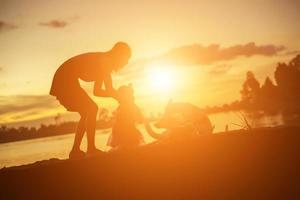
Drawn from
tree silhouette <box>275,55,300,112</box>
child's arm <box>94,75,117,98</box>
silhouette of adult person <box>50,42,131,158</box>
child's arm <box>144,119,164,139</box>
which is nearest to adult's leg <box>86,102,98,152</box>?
silhouette of adult person <box>50,42,131,158</box>

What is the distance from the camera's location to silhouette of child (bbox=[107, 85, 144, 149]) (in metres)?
9.16

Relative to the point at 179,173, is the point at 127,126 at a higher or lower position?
higher

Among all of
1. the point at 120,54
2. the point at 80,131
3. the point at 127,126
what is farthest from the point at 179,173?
the point at 127,126

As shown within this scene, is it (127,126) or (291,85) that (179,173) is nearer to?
(127,126)

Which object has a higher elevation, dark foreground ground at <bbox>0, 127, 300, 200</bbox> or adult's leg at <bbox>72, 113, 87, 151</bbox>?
adult's leg at <bbox>72, 113, 87, 151</bbox>

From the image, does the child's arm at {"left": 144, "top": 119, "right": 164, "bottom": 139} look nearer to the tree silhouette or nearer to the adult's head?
the adult's head

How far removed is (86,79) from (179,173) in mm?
2390

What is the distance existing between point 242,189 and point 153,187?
3.95 ft

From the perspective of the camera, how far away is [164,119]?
9.45 metres

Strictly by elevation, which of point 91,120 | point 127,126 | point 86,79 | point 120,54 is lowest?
point 127,126

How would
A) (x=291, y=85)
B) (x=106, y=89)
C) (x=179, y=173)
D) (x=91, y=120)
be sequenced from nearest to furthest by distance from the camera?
1. (x=179, y=173)
2. (x=91, y=120)
3. (x=106, y=89)
4. (x=291, y=85)

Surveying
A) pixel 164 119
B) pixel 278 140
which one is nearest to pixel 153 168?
pixel 278 140

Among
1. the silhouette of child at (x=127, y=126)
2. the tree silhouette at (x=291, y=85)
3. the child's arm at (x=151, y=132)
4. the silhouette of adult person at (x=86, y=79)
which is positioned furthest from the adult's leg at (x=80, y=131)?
the tree silhouette at (x=291, y=85)

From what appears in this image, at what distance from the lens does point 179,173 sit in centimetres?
A: 503
